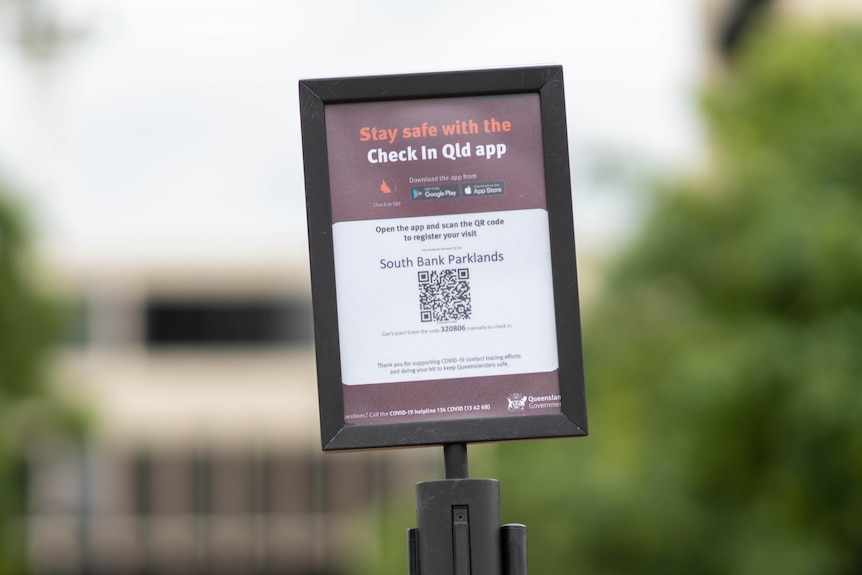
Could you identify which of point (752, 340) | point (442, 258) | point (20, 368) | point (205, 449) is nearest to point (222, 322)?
point (205, 449)

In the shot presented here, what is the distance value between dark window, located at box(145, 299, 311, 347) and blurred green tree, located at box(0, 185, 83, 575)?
2680 centimetres

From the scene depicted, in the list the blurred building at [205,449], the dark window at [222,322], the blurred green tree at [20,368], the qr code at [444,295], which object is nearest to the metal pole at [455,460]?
the qr code at [444,295]

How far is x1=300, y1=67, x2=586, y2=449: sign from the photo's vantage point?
308cm

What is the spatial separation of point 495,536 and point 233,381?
4653cm

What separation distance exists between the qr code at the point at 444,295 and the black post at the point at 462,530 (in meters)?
0.26

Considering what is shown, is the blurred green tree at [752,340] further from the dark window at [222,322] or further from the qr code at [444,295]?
the dark window at [222,322]

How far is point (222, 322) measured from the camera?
161 ft

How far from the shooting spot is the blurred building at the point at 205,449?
46219mm

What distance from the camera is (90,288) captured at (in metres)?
47.5

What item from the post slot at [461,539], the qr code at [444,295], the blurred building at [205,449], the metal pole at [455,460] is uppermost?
the qr code at [444,295]

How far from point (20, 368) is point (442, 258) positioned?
62.2 ft

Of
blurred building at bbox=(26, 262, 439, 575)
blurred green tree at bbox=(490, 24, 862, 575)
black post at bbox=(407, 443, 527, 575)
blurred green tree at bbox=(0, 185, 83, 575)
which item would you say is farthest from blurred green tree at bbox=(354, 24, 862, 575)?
blurred building at bbox=(26, 262, 439, 575)

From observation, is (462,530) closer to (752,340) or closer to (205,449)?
(752,340)

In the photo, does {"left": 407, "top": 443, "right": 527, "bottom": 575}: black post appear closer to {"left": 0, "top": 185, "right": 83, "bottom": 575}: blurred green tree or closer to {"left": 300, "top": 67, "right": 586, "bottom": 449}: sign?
{"left": 300, "top": 67, "right": 586, "bottom": 449}: sign
